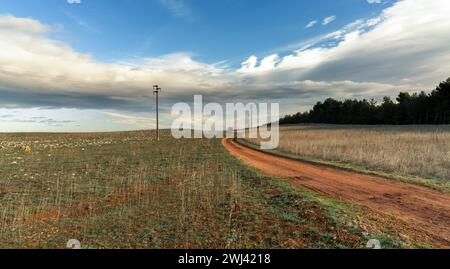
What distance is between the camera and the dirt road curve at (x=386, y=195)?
7415 millimetres

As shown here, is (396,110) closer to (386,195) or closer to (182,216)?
(386,195)

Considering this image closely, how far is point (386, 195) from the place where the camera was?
1016 cm

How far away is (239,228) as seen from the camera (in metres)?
7.00

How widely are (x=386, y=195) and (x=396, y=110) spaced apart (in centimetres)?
8058

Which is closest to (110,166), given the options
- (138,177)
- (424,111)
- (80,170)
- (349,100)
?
(80,170)

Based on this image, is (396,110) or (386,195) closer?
(386,195)

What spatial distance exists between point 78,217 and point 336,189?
892cm

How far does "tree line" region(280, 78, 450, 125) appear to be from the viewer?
66062 millimetres

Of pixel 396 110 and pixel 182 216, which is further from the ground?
pixel 396 110

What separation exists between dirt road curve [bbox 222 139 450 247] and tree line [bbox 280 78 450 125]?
213 ft

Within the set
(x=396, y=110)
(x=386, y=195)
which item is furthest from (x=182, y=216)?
(x=396, y=110)

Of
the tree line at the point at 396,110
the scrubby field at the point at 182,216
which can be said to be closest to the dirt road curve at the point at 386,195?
the scrubby field at the point at 182,216

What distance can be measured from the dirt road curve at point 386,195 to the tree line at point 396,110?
64801mm
